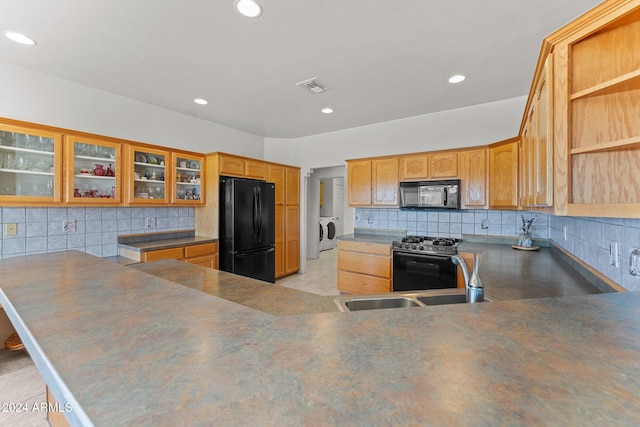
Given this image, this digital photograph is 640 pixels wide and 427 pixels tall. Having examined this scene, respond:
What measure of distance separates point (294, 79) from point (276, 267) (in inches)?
116

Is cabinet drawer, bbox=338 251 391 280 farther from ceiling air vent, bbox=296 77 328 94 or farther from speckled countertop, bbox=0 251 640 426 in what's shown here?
speckled countertop, bbox=0 251 640 426

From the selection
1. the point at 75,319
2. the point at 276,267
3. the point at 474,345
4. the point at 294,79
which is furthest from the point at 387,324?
the point at 276,267

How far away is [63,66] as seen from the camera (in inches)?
96.1

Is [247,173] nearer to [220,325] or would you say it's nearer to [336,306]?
[336,306]

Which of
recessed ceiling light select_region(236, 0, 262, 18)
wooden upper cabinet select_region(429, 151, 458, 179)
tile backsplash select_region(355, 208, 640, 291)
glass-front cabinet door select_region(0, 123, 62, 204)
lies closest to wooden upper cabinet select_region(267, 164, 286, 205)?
tile backsplash select_region(355, 208, 640, 291)

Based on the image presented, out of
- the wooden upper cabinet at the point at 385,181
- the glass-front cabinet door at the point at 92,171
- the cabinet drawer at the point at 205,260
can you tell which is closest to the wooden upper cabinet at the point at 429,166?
the wooden upper cabinet at the point at 385,181

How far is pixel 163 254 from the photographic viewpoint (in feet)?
9.92

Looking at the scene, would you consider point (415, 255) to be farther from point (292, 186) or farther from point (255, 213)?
point (292, 186)

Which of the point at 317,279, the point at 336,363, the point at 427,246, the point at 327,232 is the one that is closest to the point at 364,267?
the point at 427,246

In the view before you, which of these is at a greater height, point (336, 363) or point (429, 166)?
point (429, 166)

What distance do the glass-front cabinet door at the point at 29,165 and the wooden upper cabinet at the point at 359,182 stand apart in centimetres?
329

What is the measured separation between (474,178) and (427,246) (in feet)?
3.32

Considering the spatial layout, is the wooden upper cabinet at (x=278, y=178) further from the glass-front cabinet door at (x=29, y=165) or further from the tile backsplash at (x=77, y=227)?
the glass-front cabinet door at (x=29, y=165)

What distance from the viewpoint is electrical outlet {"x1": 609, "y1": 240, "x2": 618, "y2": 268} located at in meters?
1.38
